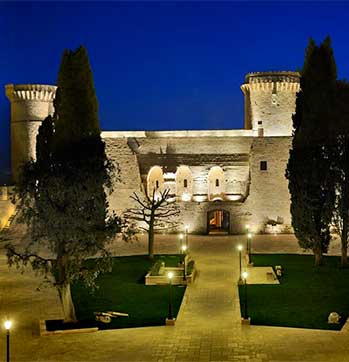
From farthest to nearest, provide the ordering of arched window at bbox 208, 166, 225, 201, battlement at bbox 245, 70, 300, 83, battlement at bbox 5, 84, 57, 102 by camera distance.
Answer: battlement at bbox 5, 84, 57, 102, battlement at bbox 245, 70, 300, 83, arched window at bbox 208, 166, 225, 201

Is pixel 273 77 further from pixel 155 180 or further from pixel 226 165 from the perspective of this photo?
pixel 155 180

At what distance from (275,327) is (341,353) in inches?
96.1

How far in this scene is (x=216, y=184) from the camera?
36.4 metres

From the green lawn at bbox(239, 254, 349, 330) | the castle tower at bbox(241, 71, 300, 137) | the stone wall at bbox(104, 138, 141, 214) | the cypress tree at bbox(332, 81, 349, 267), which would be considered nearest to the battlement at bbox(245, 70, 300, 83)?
the castle tower at bbox(241, 71, 300, 137)

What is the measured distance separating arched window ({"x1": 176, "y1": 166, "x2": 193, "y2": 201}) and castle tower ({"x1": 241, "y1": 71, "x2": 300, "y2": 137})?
5976 mm

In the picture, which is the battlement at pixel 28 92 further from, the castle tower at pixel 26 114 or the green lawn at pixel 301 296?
the green lawn at pixel 301 296

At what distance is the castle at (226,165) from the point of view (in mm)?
34188

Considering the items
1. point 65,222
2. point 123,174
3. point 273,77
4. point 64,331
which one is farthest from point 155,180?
point 64,331

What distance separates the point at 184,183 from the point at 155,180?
1924 millimetres

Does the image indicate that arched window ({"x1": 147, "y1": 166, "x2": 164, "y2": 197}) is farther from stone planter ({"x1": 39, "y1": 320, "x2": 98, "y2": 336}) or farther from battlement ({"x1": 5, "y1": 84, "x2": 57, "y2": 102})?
stone planter ({"x1": 39, "y1": 320, "x2": 98, "y2": 336})

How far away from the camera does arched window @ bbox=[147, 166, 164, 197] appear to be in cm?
3619

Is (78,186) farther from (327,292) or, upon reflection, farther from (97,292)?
(327,292)

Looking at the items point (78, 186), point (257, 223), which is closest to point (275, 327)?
point (78, 186)

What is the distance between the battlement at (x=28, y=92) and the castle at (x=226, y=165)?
6.59 m
